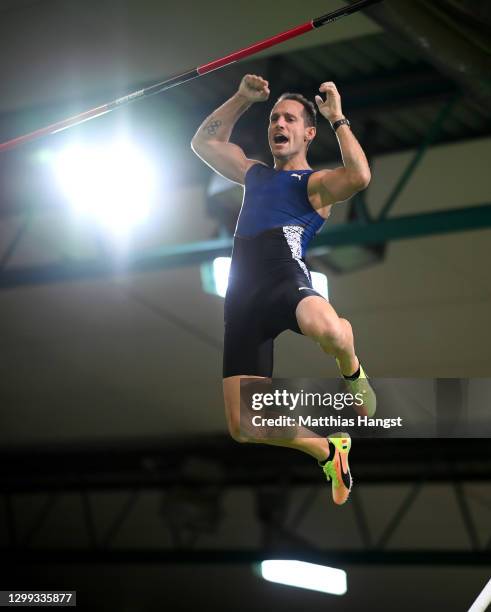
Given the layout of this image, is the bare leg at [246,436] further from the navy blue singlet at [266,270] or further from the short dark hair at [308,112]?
the short dark hair at [308,112]

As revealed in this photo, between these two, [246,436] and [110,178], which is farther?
[110,178]

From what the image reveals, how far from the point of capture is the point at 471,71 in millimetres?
5578

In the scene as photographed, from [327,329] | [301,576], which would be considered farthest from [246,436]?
[301,576]

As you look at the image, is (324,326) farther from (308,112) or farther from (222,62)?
(222,62)

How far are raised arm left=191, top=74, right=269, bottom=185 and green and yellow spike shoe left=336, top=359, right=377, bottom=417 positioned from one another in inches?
37.0

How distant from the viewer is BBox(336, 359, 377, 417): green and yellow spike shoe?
371 cm

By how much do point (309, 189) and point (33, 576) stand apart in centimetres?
1286

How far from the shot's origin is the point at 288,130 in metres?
3.85

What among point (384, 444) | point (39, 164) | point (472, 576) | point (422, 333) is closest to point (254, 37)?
point (39, 164)

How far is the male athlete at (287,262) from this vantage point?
3.61 m

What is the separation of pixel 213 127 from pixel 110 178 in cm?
389

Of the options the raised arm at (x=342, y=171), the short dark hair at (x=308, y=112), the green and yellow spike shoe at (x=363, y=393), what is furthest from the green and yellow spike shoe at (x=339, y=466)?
the short dark hair at (x=308, y=112)

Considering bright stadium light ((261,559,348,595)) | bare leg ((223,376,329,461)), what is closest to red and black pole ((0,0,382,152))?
bare leg ((223,376,329,461))

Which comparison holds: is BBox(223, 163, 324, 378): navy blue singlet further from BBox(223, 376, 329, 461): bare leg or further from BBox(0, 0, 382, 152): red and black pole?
BBox(0, 0, 382, 152): red and black pole
